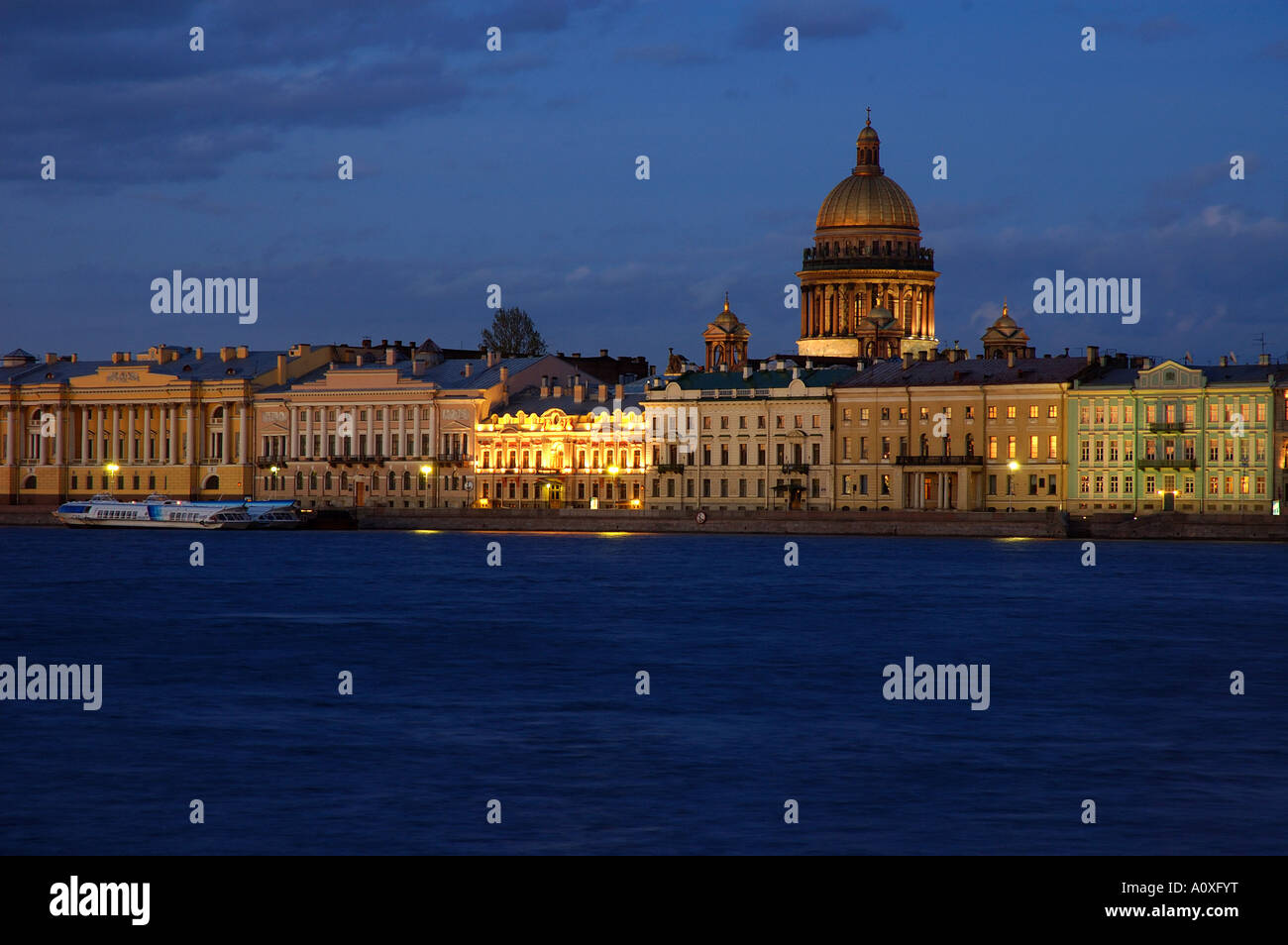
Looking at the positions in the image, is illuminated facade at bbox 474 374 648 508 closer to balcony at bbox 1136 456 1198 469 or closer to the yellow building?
the yellow building

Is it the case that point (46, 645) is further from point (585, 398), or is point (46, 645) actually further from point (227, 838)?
point (585, 398)

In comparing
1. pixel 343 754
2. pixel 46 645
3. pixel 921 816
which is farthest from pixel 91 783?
pixel 46 645

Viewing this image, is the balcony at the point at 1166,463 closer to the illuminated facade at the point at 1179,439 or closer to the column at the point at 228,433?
the illuminated facade at the point at 1179,439

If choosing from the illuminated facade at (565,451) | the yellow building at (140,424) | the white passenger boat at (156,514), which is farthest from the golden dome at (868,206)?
the white passenger boat at (156,514)

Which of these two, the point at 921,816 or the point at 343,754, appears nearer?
the point at 921,816

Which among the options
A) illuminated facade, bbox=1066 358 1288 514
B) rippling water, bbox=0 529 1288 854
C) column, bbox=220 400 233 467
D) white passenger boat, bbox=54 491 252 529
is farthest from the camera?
column, bbox=220 400 233 467

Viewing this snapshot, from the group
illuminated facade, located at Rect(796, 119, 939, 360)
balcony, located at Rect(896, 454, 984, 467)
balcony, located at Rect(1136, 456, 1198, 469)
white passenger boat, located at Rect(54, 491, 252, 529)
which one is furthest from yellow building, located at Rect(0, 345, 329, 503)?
balcony, located at Rect(1136, 456, 1198, 469)

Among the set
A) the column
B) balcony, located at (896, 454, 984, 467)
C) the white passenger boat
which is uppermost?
the column
